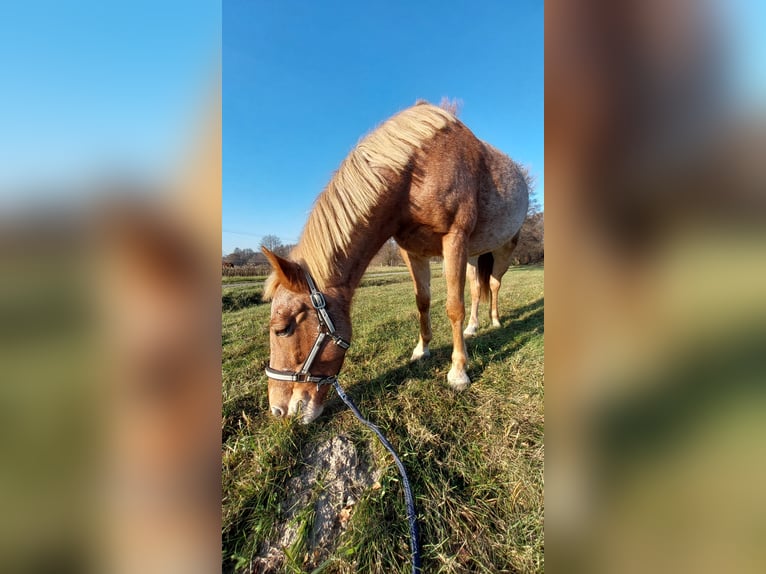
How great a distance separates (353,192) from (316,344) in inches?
48.8

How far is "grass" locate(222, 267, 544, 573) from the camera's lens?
1.29m

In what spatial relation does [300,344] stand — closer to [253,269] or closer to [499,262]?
[499,262]

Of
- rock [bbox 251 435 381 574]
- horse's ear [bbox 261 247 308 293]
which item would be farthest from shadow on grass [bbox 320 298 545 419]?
horse's ear [bbox 261 247 308 293]

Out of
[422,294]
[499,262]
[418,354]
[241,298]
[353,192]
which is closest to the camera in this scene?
[353,192]

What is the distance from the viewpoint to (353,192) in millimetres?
2410

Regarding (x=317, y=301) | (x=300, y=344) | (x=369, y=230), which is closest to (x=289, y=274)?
(x=317, y=301)

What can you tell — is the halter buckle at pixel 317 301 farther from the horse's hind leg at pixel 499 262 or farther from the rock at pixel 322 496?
the horse's hind leg at pixel 499 262

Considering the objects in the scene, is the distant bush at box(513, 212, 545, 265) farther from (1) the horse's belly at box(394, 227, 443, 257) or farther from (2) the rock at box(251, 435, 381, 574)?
(2) the rock at box(251, 435, 381, 574)

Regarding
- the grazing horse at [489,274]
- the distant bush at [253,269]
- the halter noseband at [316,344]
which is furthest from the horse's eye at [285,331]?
the grazing horse at [489,274]

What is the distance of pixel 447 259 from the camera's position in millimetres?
2883
